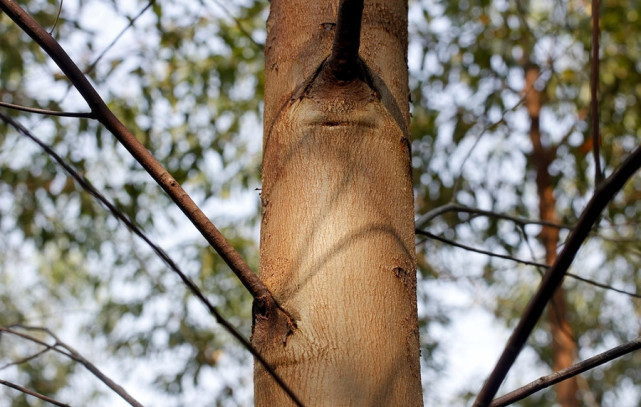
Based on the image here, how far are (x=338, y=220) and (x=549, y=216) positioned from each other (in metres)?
4.18

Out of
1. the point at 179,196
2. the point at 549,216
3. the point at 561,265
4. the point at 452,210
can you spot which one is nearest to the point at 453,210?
the point at 452,210

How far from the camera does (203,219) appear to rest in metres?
0.70

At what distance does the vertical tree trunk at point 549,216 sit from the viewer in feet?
14.3

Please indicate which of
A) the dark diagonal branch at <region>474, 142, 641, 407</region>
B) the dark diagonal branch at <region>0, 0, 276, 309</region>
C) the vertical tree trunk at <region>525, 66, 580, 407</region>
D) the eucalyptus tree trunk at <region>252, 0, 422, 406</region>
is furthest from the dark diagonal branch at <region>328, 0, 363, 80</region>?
the vertical tree trunk at <region>525, 66, 580, 407</region>

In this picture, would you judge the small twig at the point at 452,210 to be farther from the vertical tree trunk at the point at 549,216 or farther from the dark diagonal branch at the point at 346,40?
the vertical tree trunk at the point at 549,216

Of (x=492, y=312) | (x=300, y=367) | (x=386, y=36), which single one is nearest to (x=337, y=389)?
(x=300, y=367)

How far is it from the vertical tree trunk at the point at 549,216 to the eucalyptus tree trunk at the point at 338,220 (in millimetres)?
3724

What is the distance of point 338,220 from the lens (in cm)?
74

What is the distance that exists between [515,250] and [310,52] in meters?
2.83

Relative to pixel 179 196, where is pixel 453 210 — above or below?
above

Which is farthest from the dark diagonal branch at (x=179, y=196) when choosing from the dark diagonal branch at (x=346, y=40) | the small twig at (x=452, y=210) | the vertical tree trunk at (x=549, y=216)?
the vertical tree trunk at (x=549, y=216)

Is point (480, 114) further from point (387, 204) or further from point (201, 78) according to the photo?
point (387, 204)

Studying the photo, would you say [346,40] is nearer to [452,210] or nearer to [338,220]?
[338,220]

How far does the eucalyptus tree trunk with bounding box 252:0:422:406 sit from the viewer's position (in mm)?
675
